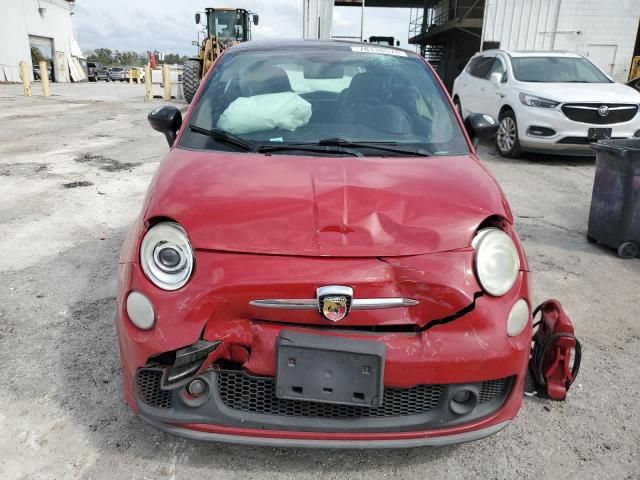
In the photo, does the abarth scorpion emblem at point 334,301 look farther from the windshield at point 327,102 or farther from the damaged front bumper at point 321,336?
the windshield at point 327,102

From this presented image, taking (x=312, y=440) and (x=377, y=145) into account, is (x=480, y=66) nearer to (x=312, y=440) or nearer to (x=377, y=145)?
(x=377, y=145)

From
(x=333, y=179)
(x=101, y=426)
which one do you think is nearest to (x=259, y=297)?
(x=333, y=179)

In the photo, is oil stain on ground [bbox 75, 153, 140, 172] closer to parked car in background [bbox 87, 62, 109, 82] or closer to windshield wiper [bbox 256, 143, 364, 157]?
windshield wiper [bbox 256, 143, 364, 157]

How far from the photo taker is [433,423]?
6.07 ft

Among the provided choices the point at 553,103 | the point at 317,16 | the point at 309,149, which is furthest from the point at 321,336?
the point at 317,16

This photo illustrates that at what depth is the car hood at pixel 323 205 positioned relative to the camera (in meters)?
1.86

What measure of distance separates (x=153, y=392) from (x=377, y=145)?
4.98ft

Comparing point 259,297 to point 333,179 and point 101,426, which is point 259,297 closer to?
point 333,179

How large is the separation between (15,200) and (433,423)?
5.50 meters

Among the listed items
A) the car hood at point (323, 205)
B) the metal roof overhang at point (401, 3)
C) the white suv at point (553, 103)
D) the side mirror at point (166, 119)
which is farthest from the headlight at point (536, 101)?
the metal roof overhang at point (401, 3)

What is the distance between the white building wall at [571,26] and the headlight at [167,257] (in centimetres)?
1523

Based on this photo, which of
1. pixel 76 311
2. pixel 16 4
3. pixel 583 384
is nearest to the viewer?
pixel 583 384

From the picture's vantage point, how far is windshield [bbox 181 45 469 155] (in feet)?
8.80

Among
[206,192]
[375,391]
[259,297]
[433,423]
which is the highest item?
[206,192]
